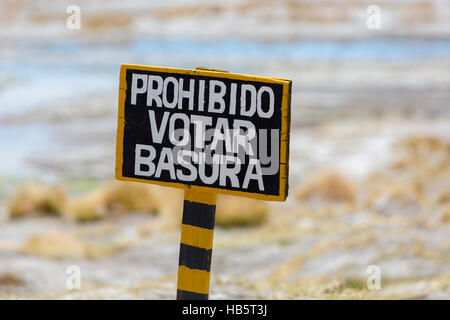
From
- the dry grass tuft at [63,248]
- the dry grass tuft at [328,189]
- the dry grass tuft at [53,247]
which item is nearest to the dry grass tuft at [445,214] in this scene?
the dry grass tuft at [328,189]

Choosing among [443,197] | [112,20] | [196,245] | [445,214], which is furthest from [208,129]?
[112,20]

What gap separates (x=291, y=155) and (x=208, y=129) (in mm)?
7408

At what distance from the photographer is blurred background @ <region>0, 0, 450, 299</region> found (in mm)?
5293

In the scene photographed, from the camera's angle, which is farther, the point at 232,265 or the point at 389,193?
the point at 389,193

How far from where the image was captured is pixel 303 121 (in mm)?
10625

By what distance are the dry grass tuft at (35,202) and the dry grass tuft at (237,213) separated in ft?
6.68

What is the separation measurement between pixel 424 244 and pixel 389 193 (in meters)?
1.88

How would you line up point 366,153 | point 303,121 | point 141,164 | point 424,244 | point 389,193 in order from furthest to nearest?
point 303,121
point 366,153
point 389,193
point 424,244
point 141,164

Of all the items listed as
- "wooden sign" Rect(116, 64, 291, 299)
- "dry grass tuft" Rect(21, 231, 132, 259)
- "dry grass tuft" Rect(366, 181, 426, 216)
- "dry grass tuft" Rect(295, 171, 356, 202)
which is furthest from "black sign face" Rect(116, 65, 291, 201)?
"dry grass tuft" Rect(295, 171, 356, 202)

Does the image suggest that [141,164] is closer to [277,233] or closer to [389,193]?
[277,233]

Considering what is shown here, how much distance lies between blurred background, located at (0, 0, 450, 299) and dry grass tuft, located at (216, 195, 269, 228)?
14 millimetres

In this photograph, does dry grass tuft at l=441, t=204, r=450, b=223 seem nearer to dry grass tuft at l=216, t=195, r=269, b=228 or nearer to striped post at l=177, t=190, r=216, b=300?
dry grass tuft at l=216, t=195, r=269, b=228

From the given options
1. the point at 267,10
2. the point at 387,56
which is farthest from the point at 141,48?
the point at 387,56

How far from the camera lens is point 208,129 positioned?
2256mm
